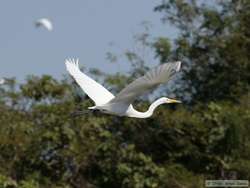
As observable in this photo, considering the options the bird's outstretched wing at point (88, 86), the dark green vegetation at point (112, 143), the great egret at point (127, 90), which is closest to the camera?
the great egret at point (127, 90)

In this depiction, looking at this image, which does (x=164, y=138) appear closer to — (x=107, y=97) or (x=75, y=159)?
(x=75, y=159)

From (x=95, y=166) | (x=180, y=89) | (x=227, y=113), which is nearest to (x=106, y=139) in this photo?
(x=95, y=166)

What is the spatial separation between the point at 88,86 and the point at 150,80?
246 cm

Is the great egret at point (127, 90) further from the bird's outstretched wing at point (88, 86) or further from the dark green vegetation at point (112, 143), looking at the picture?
the dark green vegetation at point (112, 143)

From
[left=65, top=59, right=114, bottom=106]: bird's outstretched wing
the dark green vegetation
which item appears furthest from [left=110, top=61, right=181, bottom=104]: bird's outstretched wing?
the dark green vegetation

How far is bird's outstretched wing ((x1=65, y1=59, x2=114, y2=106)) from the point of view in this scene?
55.8 feet

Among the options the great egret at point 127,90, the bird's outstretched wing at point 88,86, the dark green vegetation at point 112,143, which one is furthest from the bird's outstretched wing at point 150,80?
the dark green vegetation at point 112,143

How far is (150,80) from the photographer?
15.0 meters


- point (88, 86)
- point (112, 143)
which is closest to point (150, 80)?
point (88, 86)

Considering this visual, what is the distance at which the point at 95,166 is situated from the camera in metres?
23.5

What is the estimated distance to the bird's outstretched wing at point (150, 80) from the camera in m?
14.5

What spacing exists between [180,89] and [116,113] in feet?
36.7

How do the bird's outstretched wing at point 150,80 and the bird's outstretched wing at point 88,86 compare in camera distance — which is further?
the bird's outstretched wing at point 88,86

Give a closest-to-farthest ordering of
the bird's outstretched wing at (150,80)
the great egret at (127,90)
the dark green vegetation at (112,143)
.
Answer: the bird's outstretched wing at (150,80) → the great egret at (127,90) → the dark green vegetation at (112,143)
